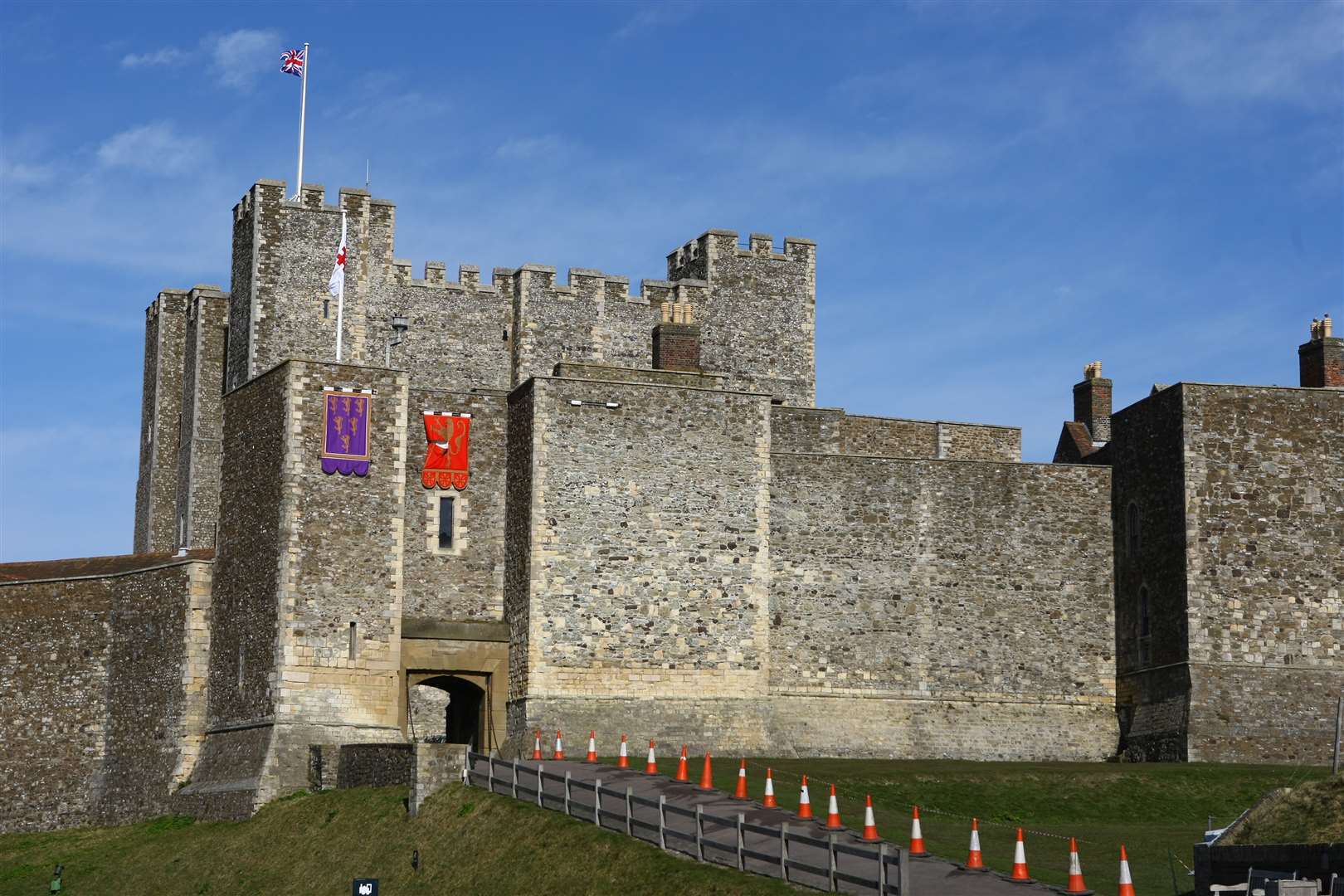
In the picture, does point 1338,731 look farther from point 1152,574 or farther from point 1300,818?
point 1300,818

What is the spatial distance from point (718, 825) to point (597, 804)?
2.64m

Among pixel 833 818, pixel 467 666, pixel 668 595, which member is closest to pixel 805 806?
pixel 833 818

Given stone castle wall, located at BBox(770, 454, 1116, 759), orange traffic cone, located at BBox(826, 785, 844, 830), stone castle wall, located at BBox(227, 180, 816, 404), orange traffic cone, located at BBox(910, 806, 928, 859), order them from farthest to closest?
stone castle wall, located at BBox(227, 180, 816, 404)
stone castle wall, located at BBox(770, 454, 1116, 759)
orange traffic cone, located at BBox(826, 785, 844, 830)
orange traffic cone, located at BBox(910, 806, 928, 859)

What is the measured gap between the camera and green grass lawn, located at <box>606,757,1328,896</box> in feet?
114

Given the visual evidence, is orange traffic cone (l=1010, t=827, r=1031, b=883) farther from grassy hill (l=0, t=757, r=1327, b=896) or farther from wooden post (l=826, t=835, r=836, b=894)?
wooden post (l=826, t=835, r=836, b=894)

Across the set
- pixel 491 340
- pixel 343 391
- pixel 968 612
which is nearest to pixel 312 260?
pixel 491 340

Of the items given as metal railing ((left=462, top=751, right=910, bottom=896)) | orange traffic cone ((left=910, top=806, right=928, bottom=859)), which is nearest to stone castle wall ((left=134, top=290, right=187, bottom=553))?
metal railing ((left=462, top=751, right=910, bottom=896))

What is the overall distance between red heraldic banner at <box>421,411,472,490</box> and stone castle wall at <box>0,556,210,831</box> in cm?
555

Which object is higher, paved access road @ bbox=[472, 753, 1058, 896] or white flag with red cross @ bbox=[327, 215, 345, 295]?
white flag with red cross @ bbox=[327, 215, 345, 295]

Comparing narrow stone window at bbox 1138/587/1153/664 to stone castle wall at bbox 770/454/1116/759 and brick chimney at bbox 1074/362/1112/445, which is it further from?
brick chimney at bbox 1074/362/1112/445

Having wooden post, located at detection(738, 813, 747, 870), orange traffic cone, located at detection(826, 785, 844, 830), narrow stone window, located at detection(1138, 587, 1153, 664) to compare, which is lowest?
wooden post, located at detection(738, 813, 747, 870)

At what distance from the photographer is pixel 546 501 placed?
144 ft

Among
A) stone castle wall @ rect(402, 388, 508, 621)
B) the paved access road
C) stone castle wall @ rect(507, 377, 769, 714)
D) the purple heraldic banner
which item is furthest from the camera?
stone castle wall @ rect(402, 388, 508, 621)

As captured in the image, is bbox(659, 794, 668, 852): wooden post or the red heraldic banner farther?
the red heraldic banner
